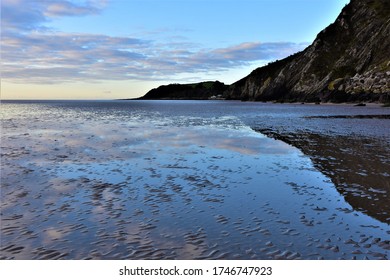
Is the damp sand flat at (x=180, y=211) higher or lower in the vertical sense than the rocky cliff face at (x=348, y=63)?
lower

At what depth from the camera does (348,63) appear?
479 feet

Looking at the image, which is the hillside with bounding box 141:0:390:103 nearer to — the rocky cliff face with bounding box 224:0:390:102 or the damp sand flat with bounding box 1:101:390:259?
the rocky cliff face with bounding box 224:0:390:102

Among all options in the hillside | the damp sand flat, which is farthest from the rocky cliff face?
the damp sand flat

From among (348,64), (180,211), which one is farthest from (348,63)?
→ (180,211)

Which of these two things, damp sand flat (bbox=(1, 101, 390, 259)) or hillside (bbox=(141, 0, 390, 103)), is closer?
damp sand flat (bbox=(1, 101, 390, 259))

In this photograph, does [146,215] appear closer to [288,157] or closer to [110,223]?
[110,223]

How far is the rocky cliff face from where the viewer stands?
119 meters

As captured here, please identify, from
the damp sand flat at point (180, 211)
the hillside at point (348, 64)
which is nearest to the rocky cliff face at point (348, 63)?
the hillside at point (348, 64)

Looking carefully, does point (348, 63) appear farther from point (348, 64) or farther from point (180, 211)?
point (180, 211)

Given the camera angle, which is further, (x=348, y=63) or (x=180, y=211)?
(x=348, y=63)

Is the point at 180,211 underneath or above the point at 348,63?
underneath

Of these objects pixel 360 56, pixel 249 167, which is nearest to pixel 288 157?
pixel 249 167

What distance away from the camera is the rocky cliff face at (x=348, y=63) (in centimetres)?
11919

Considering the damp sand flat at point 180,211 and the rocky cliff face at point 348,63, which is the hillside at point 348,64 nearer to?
the rocky cliff face at point 348,63
